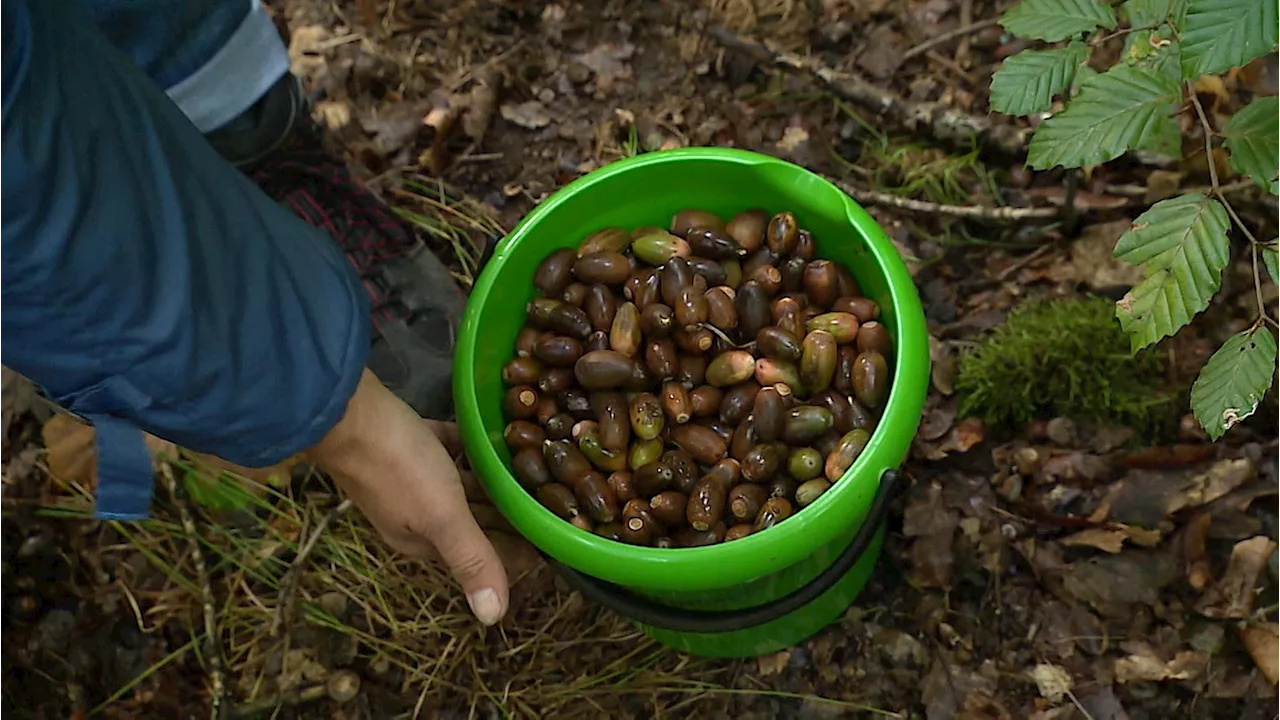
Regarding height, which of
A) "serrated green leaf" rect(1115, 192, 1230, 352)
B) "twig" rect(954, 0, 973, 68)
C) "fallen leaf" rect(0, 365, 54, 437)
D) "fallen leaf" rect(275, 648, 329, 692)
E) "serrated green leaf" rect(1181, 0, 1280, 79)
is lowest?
"fallen leaf" rect(275, 648, 329, 692)

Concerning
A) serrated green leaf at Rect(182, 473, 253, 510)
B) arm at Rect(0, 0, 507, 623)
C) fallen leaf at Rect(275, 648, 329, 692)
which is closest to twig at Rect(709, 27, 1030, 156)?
arm at Rect(0, 0, 507, 623)

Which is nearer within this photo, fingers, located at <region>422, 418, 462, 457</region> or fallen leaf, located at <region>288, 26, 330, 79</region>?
fingers, located at <region>422, 418, 462, 457</region>

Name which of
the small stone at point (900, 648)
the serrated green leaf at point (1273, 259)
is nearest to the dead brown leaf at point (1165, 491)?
the small stone at point (900, 648)

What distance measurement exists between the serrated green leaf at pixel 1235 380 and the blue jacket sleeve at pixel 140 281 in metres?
0.91

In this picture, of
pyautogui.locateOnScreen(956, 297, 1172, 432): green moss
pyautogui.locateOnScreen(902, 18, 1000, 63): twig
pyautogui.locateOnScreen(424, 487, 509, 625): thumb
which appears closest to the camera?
pyautogui.locateOnScreen(424, 487, 509, 625): thumb

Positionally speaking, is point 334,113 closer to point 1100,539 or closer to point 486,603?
point 486,603

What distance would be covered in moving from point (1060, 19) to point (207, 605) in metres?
1.52

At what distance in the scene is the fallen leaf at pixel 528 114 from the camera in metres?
2.14

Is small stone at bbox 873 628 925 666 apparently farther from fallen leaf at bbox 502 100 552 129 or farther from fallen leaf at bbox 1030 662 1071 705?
fallen leaf at bbox 502 100 552 129

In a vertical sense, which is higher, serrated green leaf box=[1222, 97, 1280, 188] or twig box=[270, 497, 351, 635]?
serrated green leaf box=[1222, 97, 1280, 188]

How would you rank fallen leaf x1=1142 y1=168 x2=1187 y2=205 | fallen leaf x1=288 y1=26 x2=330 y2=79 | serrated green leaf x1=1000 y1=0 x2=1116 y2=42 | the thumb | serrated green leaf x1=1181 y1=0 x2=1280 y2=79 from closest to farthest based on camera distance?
serrated green leaf x1=1181 y1=0 x2=1280 y2=79, serrated green leaf x1=1000 y1=0 x2=1116 y2=42, the thumb, fallen leaf x1=1142 y1=168 x2=1187 y2=205, fallen leaf x1=288 y1=26 x2=330 y2=79

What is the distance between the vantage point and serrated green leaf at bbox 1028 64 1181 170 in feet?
3.81

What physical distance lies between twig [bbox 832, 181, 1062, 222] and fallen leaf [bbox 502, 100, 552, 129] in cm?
62

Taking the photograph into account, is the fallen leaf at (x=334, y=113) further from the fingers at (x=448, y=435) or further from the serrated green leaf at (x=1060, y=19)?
the serrated green leaf at (x=1060, y=19)
